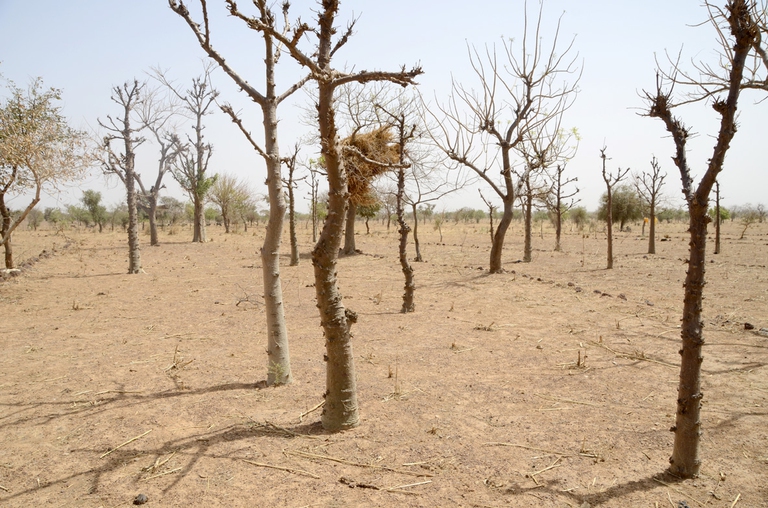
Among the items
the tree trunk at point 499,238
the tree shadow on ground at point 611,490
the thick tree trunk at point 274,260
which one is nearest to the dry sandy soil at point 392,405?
the tree shadow on ground at point 611,490

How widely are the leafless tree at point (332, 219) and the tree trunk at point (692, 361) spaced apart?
6.62 feet

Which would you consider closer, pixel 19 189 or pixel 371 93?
pixel 19 189

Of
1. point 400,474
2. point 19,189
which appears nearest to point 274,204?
point 400,474

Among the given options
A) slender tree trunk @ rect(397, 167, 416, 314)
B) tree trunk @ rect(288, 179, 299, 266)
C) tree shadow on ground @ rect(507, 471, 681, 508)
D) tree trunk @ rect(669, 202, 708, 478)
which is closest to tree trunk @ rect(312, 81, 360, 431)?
tree shadow on ground @ rect(507, 471, 681, 508)

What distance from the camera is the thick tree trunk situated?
4.53 m

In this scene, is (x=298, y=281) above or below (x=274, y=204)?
below

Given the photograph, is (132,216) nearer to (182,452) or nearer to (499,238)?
(499,238)

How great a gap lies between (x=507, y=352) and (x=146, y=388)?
13.5 feet

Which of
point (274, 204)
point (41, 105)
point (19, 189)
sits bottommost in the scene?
point (274, 204)

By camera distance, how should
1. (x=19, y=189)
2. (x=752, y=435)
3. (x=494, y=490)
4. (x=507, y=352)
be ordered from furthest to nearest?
(x=19, y=189), (x=507, y=352), (x=752, y=435), (x=494, y=490)

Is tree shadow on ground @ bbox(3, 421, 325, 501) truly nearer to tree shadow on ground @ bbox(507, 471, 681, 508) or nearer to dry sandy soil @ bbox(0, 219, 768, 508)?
dry sandy soil @ bbox(0, 219, 768, 508)

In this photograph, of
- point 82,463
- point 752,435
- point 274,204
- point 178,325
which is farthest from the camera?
point 178,325

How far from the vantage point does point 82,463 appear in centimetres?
339

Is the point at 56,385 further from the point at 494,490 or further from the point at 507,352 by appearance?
the point at 507,352
